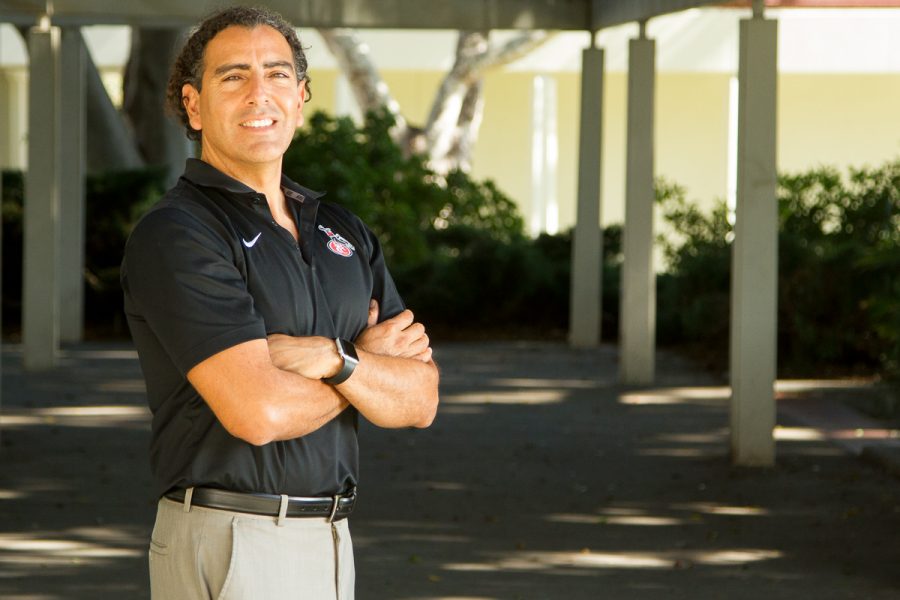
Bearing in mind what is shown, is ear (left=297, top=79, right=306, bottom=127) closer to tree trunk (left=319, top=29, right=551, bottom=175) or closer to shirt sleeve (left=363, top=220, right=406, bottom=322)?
shirt sleeve (left=363, top=220, right=406, bottom=322)

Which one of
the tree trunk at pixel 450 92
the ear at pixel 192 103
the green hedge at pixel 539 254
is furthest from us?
the tree trunk at pixel 450 92

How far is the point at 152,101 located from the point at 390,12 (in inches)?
Result: 372

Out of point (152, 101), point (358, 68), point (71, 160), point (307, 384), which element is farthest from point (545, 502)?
point (358, 68)

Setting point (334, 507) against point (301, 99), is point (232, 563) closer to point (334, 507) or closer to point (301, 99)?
point (334, 507)

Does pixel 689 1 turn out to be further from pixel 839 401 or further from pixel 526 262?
pixel 526 262

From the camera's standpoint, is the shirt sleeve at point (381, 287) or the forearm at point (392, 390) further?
the shirt sleeve at point (381, 287)

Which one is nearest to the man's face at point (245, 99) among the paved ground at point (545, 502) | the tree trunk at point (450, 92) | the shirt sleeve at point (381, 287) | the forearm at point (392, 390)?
the shirt sleeve at point (381, 287)

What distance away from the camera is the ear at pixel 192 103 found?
Answer: 3.19 metres

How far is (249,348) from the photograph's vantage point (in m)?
2.91

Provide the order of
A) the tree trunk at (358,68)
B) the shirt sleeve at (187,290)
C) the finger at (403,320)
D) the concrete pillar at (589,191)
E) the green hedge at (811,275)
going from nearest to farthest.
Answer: the shirt sleeve at (187,290) < the finger at (403,320) < the green hedge at (811,275) < the concrete pillar at (589,191) < the tree trunk at (358,68)

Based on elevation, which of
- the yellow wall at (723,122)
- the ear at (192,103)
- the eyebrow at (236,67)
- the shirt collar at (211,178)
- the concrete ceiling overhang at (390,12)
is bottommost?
the shirt collar at (211,178)

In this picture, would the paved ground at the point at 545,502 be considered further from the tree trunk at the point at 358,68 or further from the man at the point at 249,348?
the tree trunk at the point at 358,68

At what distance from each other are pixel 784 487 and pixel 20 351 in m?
10.7

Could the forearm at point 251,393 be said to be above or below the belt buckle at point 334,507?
above
